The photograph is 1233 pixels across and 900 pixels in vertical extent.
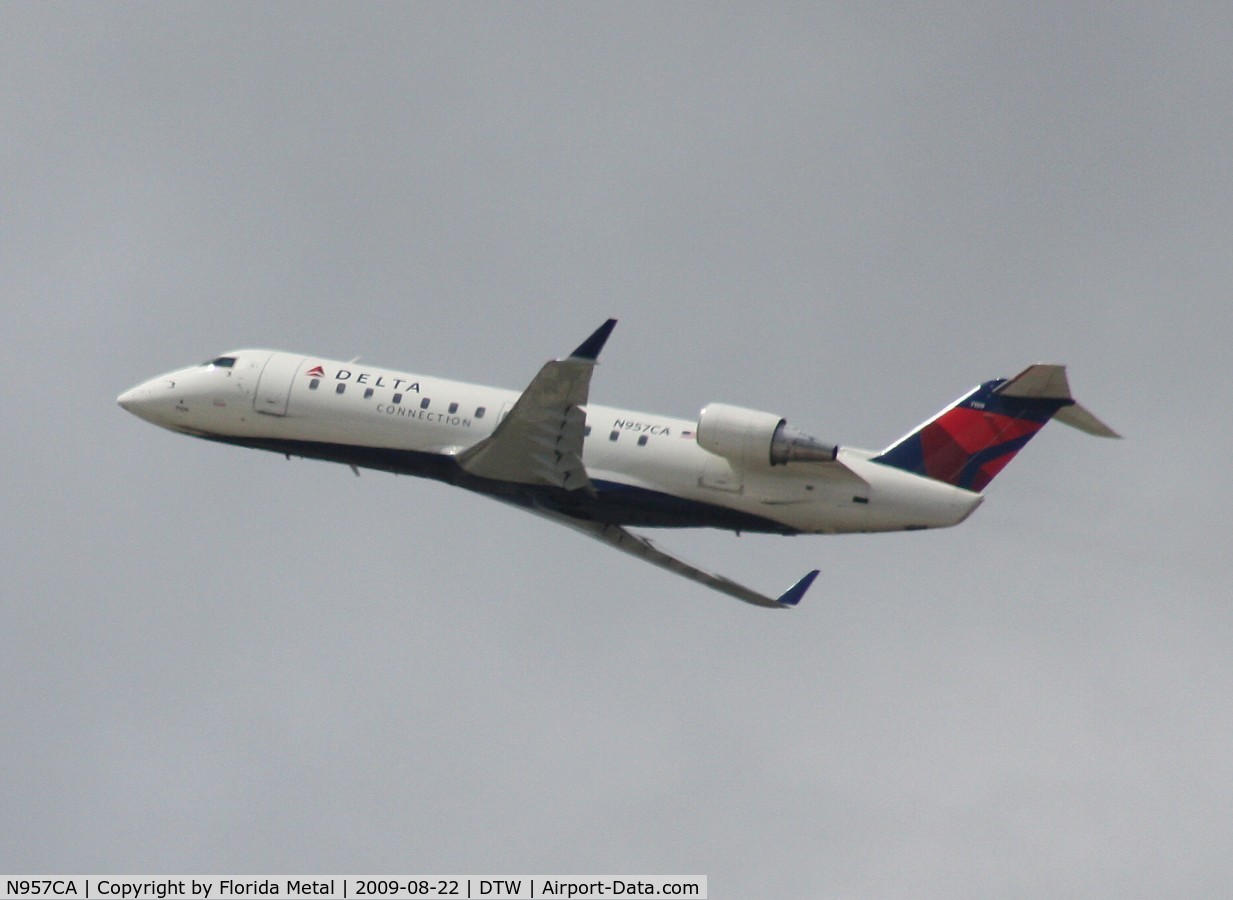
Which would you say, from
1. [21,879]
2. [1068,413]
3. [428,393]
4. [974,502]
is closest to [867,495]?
A: [974,502]

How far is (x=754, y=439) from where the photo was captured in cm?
4025

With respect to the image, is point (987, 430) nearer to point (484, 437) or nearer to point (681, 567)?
point (681, 567)

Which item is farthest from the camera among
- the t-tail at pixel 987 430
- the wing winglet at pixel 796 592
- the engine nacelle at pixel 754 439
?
the wing winglet at pixel 796 592

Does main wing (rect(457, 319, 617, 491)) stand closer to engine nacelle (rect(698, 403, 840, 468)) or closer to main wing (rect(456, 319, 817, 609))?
main wing (rect(456, 319, 817, 609))

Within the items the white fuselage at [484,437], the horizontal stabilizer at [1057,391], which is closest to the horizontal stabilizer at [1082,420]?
the horizontal stabilizer at [1057,391]

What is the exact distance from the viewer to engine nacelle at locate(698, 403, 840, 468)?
40.2 metres

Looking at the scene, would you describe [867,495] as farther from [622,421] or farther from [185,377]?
[185,377]

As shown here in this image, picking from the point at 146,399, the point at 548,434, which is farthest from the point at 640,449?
the point at 146,399

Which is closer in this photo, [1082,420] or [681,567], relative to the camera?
[1082,420]

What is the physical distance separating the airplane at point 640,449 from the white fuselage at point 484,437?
0.12 ft

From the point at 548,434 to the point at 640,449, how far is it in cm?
235

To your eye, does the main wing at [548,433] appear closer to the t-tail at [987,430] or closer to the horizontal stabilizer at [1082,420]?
the t-tail at [987,430]

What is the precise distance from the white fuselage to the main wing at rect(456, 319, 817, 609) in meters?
0.62

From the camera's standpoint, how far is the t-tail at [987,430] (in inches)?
1631
